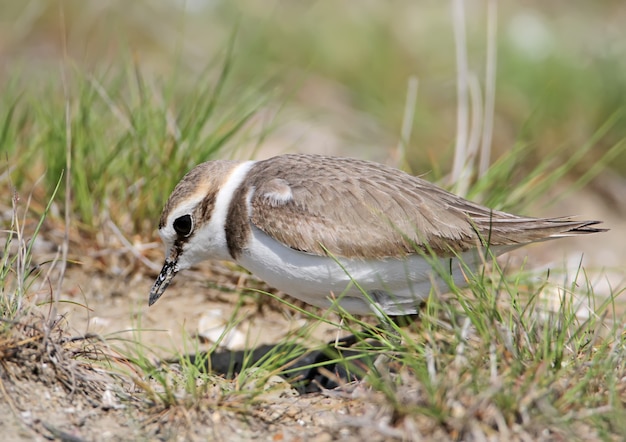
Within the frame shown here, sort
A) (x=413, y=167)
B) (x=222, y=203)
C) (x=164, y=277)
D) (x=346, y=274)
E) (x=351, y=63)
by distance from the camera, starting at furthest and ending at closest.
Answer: (x=351, y=63), (x=413, y=167), (x=164, y=277), (x=222, y=203), (x=346, y=274)

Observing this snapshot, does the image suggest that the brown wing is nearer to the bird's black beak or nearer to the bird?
the bird

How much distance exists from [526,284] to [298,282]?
1489 mm

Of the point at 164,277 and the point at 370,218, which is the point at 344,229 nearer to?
the point at 370,218

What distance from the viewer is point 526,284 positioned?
4773 millimetres

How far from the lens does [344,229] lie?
4113 mm

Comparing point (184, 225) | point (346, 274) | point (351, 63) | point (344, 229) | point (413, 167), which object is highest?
point (351, 63)

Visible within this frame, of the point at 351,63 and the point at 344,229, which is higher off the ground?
the point at 351,63

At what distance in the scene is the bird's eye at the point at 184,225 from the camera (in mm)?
4434

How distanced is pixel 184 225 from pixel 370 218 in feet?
3.45

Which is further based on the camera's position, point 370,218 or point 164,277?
point 164,277

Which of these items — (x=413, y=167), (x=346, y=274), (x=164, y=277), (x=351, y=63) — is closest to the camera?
(x=346, y=274)

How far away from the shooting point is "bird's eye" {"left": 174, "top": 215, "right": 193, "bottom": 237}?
443cm

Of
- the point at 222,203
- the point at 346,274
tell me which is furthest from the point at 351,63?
the point at 346,274

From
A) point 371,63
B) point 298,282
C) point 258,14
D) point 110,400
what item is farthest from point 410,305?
point 258,14
